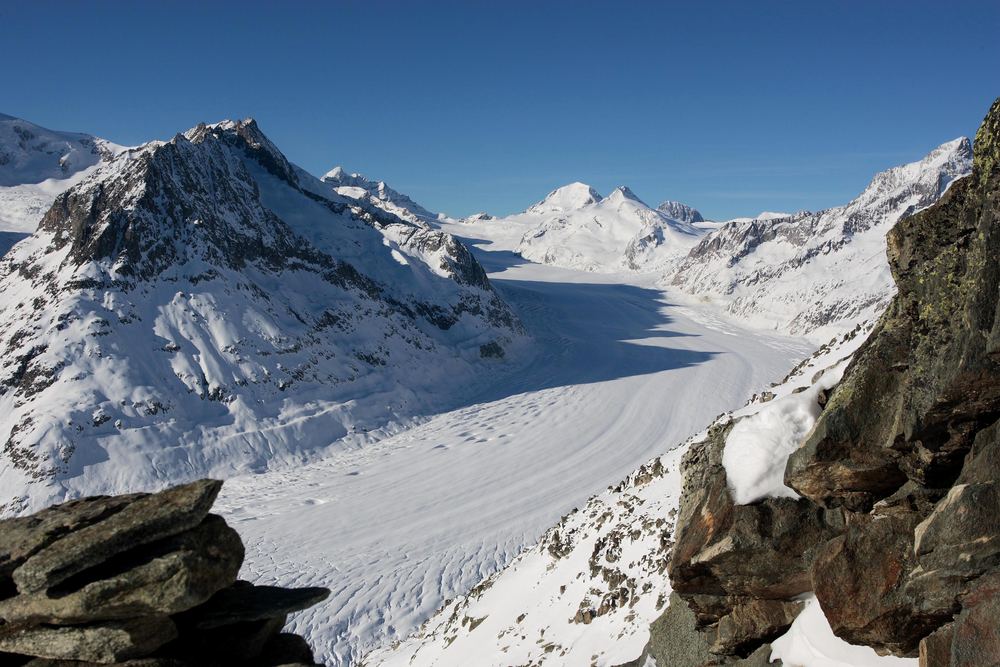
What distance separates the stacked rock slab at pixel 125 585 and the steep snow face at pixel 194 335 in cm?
3044

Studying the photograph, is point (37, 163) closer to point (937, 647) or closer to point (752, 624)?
point (752, 624)

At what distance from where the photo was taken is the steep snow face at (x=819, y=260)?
7812 centimetres

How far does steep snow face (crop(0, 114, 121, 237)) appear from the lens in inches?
3246

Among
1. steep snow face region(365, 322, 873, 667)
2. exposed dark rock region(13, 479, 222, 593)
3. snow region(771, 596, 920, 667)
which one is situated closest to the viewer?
snow region(771, 596, 920, 667)

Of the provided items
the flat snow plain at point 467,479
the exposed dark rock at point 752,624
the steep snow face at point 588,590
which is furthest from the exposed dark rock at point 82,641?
the flat snow plain at point 467,479

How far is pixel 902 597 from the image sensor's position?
737 centimetres

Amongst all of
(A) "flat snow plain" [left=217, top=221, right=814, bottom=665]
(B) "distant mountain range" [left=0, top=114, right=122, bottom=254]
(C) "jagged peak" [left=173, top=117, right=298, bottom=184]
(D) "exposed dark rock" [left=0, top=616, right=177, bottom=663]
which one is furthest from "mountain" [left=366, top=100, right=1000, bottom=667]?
(B) "distant mountain range" [left=0, top=114, right=122, bottom=254]

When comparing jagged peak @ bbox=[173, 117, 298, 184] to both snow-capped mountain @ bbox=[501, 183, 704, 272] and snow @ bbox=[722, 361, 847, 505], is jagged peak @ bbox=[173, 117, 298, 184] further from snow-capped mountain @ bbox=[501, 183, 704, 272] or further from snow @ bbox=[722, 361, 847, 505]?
snow-capped mountain @ bbox=[501, 183, 704, 272]

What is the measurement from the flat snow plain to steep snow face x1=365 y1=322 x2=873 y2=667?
6.14 meters

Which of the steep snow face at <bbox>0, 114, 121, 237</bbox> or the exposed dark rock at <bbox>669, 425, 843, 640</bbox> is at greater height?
the steep snow face at <bbox>0, 114, 121, 237</bbox>

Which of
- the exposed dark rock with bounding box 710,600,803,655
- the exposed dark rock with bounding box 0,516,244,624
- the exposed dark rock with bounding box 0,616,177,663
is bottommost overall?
the exposed dark rock with bounding box 710,600,803,655

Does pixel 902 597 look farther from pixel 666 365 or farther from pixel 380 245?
pixel 380 245

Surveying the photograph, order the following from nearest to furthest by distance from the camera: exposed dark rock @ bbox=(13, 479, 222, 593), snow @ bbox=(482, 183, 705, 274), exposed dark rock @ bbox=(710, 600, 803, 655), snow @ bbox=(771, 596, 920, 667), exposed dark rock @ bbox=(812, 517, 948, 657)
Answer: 1. exposed dark rock @ bbox=(812, 517, 948, 657)
2. snow @ bbox=(771, 596, 920, 667)
3. exposed dark rock @ bbox=(13, 479, 222, 593)
4. exposed dark rock @ bbox=(710, 600, 803, 655)
5. snow @ bbox=(482, 183, 705, 274)

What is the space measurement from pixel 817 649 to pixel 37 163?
116m
